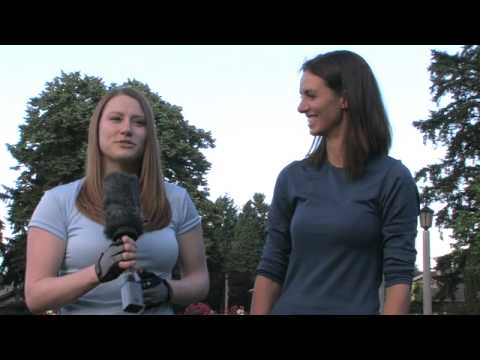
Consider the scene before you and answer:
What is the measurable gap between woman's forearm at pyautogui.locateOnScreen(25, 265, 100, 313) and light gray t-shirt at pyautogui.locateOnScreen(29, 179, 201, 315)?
0.11 meters

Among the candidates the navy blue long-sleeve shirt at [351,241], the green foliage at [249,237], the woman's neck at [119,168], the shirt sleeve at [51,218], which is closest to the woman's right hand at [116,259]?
the shirt sleeve at [51,218]

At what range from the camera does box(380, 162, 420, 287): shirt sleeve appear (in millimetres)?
2602

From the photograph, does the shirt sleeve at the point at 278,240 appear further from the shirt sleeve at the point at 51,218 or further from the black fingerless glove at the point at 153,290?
the shirt sleeve at the point at 51,218

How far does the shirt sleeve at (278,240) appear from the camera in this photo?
9.39ft

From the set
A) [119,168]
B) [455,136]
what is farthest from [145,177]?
[455,136]

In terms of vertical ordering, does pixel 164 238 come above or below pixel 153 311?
above

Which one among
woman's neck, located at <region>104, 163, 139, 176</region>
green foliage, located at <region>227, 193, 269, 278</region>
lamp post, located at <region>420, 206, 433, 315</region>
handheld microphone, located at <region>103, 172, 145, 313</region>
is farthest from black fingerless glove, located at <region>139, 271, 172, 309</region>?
green foliage, located at <region>227, 193, 269, 278</region>

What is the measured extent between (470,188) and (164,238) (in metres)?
33.0

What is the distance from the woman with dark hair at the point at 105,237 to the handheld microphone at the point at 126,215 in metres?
0.12

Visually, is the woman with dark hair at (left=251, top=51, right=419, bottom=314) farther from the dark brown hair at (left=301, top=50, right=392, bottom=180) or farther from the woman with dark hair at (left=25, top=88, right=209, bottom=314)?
the woman with dark hair at (left=25, top=88, right=209, bottom=314)

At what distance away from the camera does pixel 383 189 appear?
2.73 meters

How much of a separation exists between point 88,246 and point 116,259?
12.7 inches
